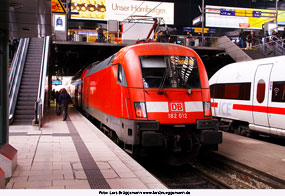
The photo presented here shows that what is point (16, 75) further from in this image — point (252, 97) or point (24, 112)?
point (252, 97)

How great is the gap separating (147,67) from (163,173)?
2722mm

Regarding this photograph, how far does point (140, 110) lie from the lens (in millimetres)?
7441

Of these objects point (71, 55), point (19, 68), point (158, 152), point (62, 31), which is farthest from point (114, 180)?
point (71, 55)

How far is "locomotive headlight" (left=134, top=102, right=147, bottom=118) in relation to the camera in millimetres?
7414

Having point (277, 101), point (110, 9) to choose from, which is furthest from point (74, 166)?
point (110, 9)

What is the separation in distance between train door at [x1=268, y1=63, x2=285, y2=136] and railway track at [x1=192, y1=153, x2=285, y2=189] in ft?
8.34

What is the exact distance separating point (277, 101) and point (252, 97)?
137 centimetres

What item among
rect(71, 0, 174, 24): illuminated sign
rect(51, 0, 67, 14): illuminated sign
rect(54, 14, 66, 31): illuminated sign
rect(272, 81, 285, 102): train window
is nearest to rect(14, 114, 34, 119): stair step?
rect(51, 0, 67, 14): illuminated sign

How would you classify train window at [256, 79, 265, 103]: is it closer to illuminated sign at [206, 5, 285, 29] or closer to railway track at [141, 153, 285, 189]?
railway track at [141, 153, 285, 189]

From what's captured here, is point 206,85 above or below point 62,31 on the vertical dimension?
below

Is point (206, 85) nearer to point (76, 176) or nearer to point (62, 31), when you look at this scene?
point (76, 176)

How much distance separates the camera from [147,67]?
26.2ft

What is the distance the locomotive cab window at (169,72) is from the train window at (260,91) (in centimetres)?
378

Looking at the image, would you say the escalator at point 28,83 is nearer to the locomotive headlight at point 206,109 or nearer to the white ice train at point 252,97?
the locomotive headlight at point 206,109
